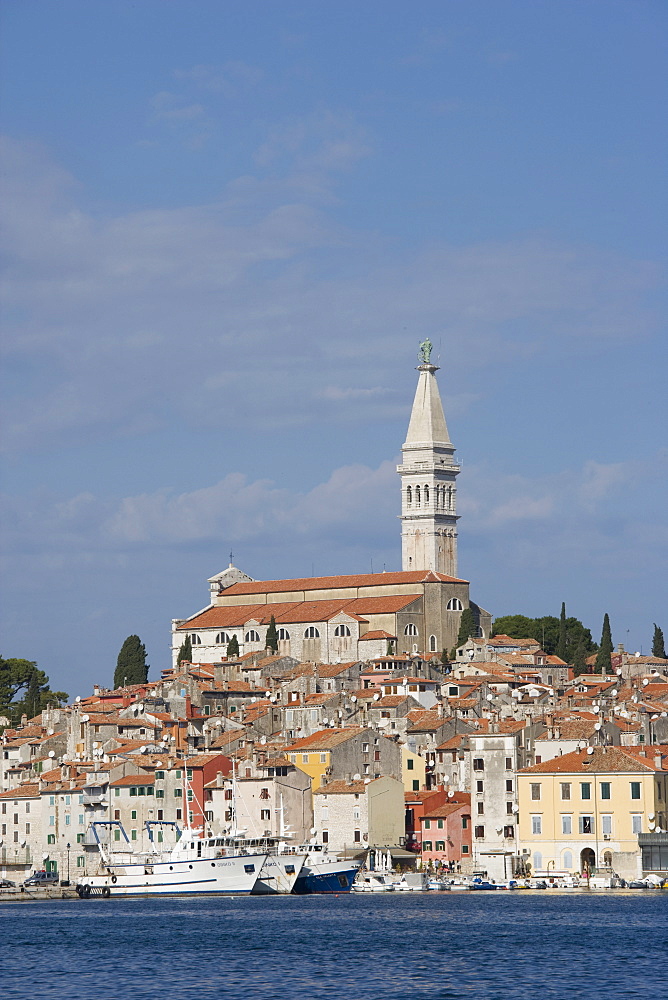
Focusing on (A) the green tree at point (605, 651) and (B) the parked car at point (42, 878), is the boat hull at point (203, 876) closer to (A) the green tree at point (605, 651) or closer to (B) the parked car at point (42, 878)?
(B) the parked car at point (42, 878)

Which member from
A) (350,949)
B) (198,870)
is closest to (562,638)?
(198,870)

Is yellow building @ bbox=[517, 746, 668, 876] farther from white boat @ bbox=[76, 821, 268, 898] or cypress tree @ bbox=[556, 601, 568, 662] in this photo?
cypress tree @ bbox=[556, 601, 568, 662]

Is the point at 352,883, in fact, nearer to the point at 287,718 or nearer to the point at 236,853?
the point at 236,853

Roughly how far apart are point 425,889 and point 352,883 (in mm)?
3254

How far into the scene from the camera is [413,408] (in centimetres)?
15462

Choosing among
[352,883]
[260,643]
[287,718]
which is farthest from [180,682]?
[352,883]

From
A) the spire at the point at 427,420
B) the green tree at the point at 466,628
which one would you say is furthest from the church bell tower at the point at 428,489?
the green tree at the point at 466,628

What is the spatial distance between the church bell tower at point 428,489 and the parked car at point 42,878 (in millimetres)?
58056

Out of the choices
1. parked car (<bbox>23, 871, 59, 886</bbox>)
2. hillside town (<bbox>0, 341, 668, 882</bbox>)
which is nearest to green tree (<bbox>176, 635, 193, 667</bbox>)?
hillside town (<bbox>0, 341, 668, 882</bbox>)

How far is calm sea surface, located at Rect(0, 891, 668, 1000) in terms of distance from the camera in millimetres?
52938

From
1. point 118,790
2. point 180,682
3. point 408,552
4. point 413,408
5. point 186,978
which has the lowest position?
point 186,978

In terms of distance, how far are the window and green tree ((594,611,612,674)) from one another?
4718 cm

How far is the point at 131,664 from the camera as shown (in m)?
136

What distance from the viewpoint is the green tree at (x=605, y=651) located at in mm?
130625
